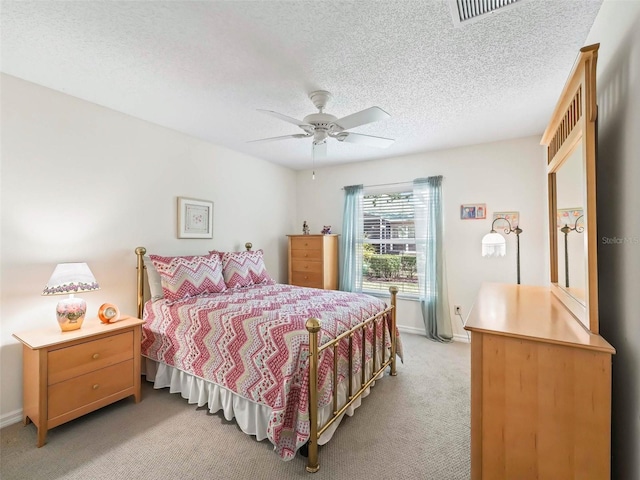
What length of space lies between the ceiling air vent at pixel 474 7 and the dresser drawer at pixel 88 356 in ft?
10.3

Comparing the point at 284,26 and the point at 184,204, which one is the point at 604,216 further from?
the point at 184,204

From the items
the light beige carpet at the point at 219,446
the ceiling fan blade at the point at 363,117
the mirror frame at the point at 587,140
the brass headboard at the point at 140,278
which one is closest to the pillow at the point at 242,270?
the brass headboard at the point at 140,278

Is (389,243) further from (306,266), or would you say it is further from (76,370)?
(76,370)

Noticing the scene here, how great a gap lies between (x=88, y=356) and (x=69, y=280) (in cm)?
58

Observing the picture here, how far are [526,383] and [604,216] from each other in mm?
865

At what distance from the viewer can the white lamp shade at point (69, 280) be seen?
6.88 ft

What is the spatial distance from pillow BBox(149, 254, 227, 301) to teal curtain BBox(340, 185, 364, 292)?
82.4 inches

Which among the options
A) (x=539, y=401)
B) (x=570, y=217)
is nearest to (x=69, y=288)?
(x=539, y=401)

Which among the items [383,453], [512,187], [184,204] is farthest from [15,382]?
[512,187]

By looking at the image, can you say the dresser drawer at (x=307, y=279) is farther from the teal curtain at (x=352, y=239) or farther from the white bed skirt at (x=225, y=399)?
the white bed skirt at (x=225, y=399)

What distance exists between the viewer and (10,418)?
84.0 inches

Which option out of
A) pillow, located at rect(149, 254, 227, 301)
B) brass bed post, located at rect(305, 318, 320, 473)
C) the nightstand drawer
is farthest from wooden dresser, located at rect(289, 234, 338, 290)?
brass bed post, located at rect(305, 318, 320, 473)

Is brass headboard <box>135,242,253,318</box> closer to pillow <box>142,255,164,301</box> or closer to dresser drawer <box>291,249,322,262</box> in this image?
pillow <box>142,255,164,301</box>

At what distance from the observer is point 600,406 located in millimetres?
1012
